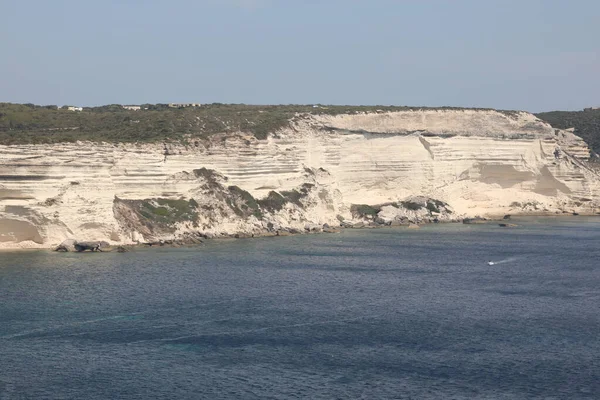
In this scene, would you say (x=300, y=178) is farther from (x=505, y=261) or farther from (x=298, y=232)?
(x=505, y=261)

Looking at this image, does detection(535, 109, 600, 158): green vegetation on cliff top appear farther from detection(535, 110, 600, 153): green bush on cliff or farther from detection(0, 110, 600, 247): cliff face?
detection(0, 110, 600, 247): cliff face

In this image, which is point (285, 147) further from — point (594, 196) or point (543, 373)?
point (543, 373)

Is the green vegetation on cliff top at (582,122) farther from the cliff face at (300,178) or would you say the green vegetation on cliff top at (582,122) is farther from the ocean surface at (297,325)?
the ocean surface at (297,325)

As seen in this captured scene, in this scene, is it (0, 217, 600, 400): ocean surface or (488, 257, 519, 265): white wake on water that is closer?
(0, 217, 600, 400): ocean surface

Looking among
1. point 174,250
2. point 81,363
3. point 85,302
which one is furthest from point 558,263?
point 81,363

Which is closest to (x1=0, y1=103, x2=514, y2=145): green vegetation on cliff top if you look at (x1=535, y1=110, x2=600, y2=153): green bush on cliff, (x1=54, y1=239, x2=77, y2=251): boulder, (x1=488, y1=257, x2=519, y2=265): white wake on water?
(x1=54, y1=239, x2=77, y2=251): boulder

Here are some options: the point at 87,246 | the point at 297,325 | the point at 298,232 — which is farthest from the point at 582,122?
the point at 297,325

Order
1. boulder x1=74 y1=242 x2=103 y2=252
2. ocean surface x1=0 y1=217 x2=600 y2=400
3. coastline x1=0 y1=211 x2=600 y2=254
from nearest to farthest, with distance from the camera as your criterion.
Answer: ocean surface x1=0 y1=217 x2=600 y2=400
coastline x1=0 y1=211 x2=600 y2=254
boulder x1=74 y1=242 x2=103 y2=252
